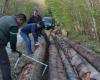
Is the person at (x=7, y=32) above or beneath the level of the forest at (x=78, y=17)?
above

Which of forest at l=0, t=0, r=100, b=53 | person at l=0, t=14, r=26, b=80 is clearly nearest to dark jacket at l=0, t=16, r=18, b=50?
person at l=0, t=14, r=26, b=80

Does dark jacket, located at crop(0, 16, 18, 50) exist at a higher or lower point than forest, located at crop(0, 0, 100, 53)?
higher

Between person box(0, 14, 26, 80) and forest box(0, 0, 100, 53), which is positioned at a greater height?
person box(0, 14, 26, 80)

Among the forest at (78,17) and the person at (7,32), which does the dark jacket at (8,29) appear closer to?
the person at (7,32)

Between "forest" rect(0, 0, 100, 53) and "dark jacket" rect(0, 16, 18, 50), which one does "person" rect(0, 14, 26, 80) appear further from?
"forest" rect(0, 0, 100, 53)

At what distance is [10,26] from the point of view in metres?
9.06

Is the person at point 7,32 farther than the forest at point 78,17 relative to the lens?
No

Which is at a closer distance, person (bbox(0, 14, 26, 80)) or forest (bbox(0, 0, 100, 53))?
person (bbox(0, 14, 26, 80))

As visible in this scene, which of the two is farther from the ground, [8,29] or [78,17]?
[8,29]

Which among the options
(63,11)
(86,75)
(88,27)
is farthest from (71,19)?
(86,75)

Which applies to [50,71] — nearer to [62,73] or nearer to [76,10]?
[62,73]

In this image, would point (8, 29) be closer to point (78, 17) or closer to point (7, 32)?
point (7, 32)

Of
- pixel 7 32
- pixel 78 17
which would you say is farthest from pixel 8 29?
pixel 78 17

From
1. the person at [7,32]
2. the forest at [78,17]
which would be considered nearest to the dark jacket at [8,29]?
the person at [7,32]
